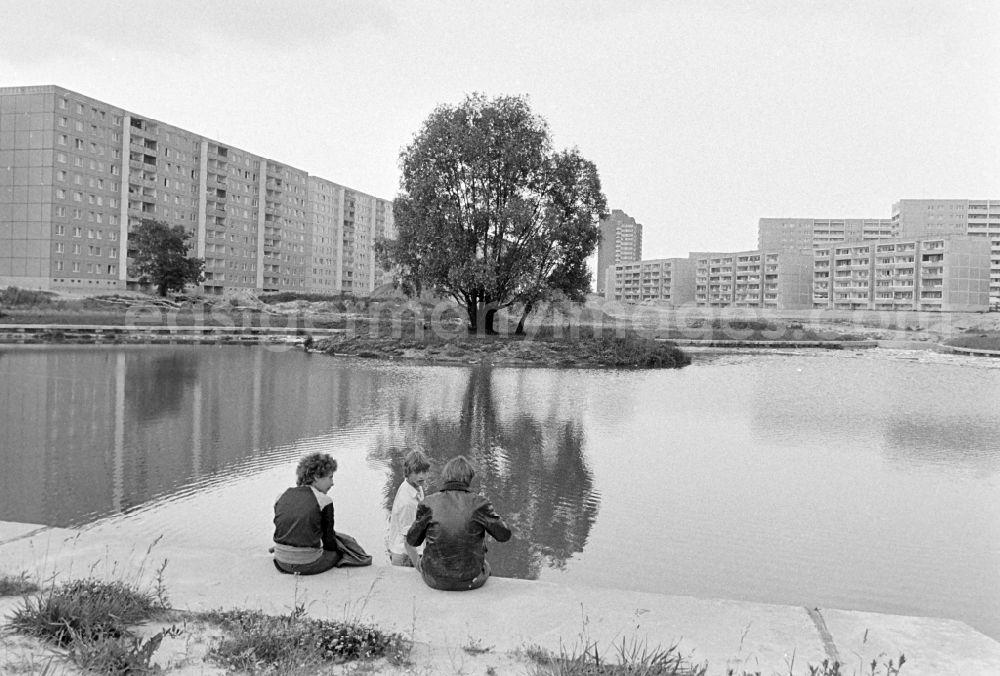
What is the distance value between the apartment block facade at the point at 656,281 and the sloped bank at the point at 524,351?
11665 cm

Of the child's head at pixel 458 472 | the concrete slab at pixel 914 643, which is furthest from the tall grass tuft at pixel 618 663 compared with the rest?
the child's head at pixel 458 472

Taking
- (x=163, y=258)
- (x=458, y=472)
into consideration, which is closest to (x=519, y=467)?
(x=458, y=472)

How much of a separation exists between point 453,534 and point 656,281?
178846 mm

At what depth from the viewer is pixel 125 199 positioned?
80.9 m

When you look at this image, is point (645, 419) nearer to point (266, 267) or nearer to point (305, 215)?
point (266, 267)

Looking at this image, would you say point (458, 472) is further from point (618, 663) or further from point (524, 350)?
point (524, 350)

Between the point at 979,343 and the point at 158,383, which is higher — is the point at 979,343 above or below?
above

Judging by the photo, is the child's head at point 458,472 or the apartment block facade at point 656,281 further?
the apartment block facade at point 656,281

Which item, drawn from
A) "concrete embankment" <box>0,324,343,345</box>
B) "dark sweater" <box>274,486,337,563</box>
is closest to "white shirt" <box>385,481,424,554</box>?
"dark sweater" <box>274,486,337,563</box>

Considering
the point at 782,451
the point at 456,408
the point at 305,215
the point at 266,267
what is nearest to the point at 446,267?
the point at 456,408

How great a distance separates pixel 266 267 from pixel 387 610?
109569mm

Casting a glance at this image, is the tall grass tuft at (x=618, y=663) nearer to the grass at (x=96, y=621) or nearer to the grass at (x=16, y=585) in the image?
the grass at (x=96, y=621)

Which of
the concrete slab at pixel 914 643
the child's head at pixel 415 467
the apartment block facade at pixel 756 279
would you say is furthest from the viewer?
the apartment block facade at pixel 756 279

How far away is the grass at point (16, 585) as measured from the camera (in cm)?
486
